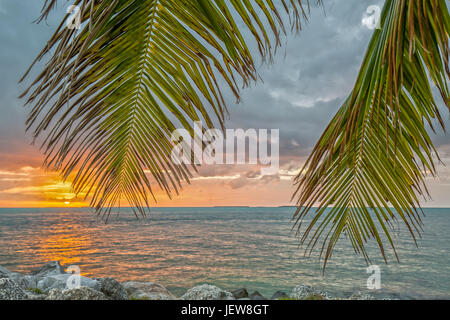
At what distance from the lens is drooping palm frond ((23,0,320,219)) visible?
2.51 feet

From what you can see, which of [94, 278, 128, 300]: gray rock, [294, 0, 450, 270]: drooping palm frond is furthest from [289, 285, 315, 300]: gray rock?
[294, 0, 450, 270]: drooping palm frond

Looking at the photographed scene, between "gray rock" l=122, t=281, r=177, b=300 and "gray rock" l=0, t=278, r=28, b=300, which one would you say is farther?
"gray rock" l=122, t=281, r=177, b=300

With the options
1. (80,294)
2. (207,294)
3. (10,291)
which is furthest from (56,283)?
(207,294)

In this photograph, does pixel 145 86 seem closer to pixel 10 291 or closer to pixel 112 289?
pixel 10 291

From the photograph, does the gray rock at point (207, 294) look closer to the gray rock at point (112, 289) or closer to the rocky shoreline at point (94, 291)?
the rocky shoreline at point (94, 291)

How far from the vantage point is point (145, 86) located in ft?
2.92

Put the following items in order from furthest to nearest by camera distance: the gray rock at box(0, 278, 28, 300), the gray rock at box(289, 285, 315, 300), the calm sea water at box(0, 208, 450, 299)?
the calm sea water at box(0, 208, 450, 299), the gray rock at box(289, 285, 315, 300), the gray rock at box(0, 278, 28, 300)

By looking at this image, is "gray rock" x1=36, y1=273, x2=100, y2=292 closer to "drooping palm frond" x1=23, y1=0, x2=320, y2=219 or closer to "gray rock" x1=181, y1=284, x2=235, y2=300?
"gray rock" x1=181, y1=284, x2=235, y2=300
